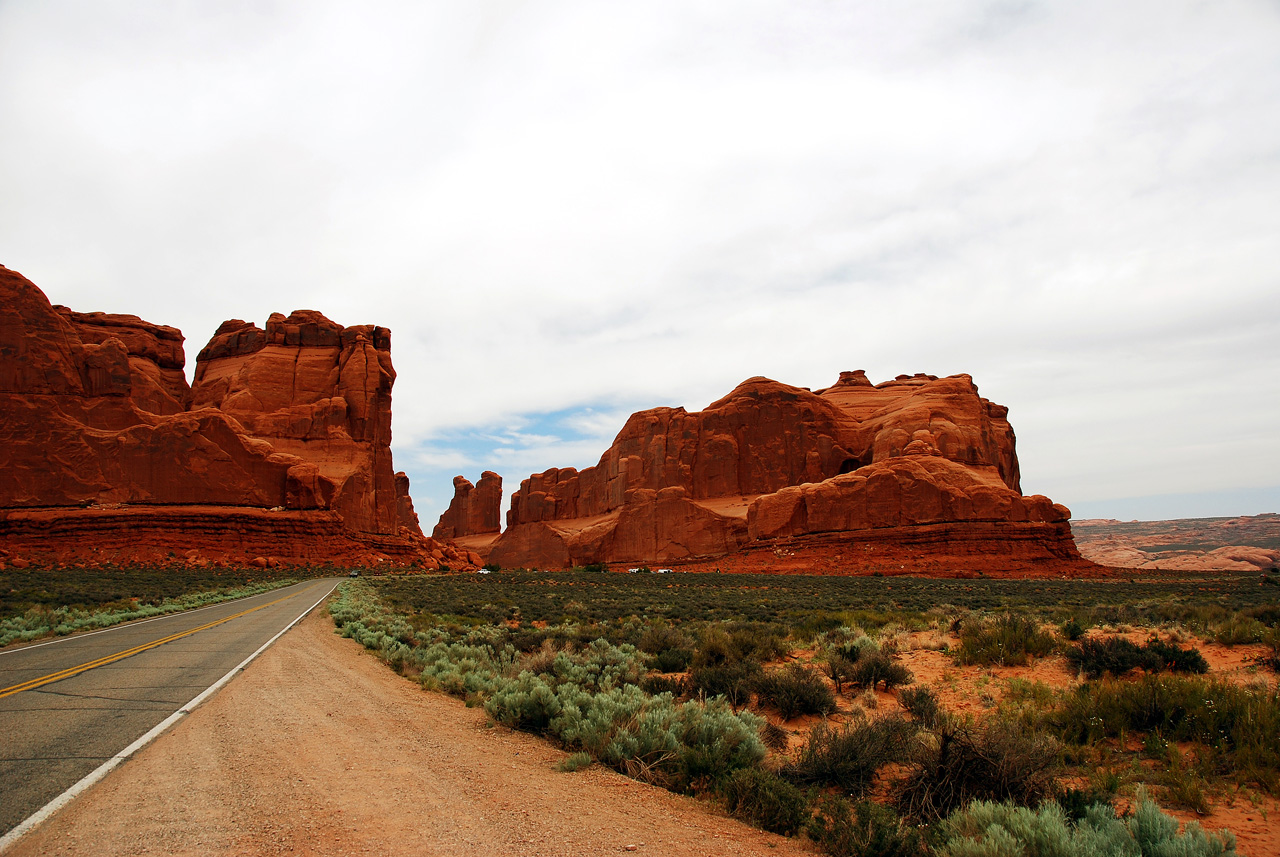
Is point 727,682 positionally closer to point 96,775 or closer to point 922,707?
point 922,707

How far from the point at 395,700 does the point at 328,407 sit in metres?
63.6

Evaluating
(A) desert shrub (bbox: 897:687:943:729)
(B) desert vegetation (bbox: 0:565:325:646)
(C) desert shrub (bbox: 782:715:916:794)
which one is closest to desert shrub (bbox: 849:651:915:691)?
(A) desert shrub (bbox: 897:687:943:729)

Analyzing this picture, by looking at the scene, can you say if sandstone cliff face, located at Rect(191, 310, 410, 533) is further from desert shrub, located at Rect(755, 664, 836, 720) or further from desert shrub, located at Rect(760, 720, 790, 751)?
desert shrub, located at Rect(760, 720, 790, 751)

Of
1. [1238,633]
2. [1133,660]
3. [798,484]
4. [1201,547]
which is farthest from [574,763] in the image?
[1201,547]

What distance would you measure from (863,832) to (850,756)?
135cm

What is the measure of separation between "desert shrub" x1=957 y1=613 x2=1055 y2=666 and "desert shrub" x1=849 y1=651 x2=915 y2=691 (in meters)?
1.97

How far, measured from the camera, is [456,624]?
1764cm

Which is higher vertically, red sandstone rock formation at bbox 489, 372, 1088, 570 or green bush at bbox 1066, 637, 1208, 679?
red sandstone rock formation at bbox 489, 372, 1088, 570

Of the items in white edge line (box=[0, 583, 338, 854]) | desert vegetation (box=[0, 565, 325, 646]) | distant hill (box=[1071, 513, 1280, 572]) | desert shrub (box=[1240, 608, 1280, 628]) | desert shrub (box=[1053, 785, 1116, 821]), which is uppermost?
white edge line (box=[0, 583, 338, 854])

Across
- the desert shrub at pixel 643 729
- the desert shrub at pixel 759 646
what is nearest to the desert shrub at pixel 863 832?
the desert shrub at pixel 643 729

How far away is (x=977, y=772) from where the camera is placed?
5301 mm

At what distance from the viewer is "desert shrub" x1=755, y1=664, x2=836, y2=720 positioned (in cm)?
838

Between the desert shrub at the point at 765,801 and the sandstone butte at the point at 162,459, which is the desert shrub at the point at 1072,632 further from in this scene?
the sandstone butte at the point at 162,459

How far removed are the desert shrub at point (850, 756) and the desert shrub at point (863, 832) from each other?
664 mm
